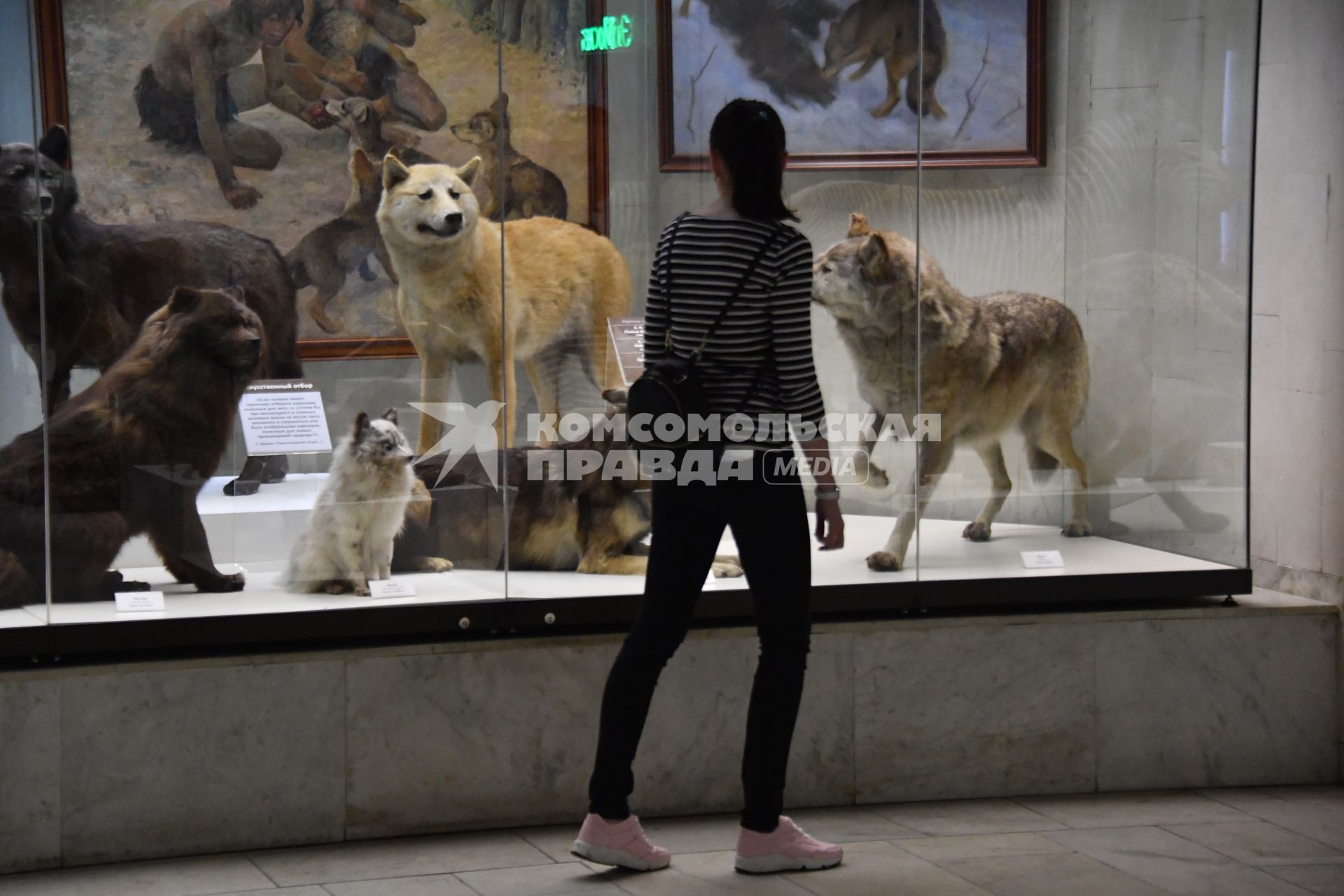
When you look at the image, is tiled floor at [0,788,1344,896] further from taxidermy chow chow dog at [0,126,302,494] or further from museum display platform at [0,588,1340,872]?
taxidermy chow chow dog at [0,126,302,494]

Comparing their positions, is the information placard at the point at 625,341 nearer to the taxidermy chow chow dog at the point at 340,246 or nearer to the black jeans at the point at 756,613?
the taxidermy chow chow dog at the point at 340,246

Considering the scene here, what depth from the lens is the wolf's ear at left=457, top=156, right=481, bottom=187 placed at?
3.62m

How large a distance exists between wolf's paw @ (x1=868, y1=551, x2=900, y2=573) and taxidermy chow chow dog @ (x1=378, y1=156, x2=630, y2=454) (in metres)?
0.77

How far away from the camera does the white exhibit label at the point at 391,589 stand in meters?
3.63

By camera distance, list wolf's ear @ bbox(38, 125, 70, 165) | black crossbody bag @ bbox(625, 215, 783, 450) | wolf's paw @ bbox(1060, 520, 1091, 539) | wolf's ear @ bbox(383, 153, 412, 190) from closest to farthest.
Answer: black crossbody bag @ bbox(625, 215, 783, 450), wolf's ear @ bbox(38, 125, 70, 165), wolf's ear @ bbox(383, 153, 412, 190), wolf's paw @ bbox(1060, 520, 1091, 539)

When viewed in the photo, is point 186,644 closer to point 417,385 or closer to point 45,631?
point 45,631

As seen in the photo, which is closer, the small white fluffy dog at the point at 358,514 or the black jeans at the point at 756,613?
the black jeans at the point at 756,613

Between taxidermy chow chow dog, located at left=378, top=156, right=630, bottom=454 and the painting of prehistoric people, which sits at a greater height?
the painting of prehistoric people

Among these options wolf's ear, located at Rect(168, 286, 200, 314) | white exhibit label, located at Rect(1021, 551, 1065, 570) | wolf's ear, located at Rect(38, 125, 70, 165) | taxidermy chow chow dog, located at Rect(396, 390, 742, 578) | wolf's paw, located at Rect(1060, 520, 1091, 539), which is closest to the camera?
wolf's ear, located at Rect(38, 125, 70, 165)

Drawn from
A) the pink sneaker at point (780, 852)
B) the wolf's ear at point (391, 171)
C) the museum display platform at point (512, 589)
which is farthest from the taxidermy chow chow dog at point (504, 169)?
the pink sneaker at point (780, 852)

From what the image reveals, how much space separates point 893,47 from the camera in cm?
388

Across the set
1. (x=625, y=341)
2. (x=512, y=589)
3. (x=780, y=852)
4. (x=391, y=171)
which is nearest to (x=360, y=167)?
(x=391, y=171)

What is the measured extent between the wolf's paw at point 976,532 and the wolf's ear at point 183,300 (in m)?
1.94

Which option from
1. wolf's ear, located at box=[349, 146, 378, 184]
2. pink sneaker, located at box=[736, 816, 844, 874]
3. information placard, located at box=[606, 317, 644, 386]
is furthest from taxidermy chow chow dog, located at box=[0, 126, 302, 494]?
pink sneaker, located at box=[736, 816, 844, 874]
